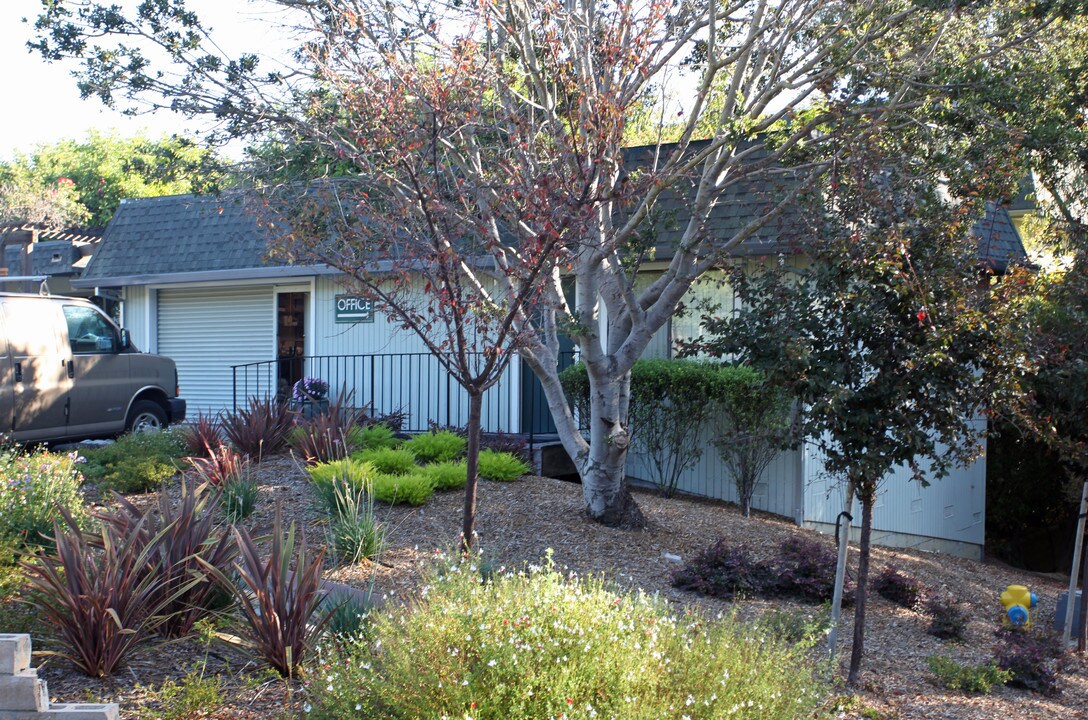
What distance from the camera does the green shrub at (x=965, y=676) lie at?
679 cm

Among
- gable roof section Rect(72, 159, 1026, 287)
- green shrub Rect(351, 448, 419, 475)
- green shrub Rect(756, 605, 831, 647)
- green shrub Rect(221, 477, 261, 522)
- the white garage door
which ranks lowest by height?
green shrub Rect(756, 605, 831, 647)

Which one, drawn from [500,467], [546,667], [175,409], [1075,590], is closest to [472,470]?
[546,667]

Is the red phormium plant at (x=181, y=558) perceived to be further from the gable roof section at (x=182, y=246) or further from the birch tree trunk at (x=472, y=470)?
the gable roof section at (x=182, y=246)

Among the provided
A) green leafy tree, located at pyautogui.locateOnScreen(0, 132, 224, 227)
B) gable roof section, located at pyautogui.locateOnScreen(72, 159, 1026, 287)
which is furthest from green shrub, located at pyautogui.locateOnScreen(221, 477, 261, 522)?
green leafy tree, located at pyautogui.locateOnScreen(0, 132, 224, 227)

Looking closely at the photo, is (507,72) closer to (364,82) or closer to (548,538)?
(364,82)

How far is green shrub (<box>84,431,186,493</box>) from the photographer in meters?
9.88

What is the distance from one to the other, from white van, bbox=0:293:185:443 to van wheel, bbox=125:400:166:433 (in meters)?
0.01

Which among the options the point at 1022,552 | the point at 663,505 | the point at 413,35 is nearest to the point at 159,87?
the point at 413,35

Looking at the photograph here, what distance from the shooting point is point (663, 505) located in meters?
11.3

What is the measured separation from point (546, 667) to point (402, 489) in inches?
215

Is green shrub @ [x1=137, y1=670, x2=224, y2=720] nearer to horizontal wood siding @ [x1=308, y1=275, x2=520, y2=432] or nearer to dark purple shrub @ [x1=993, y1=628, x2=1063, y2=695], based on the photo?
dark purple shrub @ [x1=993, y1=628, x2=1063, y2=695]

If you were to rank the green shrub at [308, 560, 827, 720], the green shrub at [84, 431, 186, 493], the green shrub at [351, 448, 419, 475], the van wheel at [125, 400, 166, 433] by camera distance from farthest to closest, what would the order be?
the van wheel at [125, 400, 166, 433] < the green shrub at [351, 448, 419, 475] < the green shrub at [84, 431, 186, 493] < the green shrub at [308, 560, 827, 720]

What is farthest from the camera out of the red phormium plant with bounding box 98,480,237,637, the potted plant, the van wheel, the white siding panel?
the white siding panel

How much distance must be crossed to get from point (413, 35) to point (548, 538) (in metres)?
4.73
